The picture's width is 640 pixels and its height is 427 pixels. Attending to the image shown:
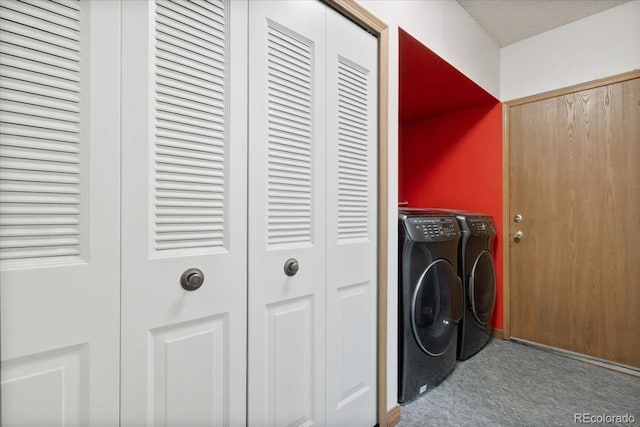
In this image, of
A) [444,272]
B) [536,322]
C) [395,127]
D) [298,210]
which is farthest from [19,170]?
[536,322]

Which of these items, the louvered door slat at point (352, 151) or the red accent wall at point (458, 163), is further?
the red accent wall at point (458, 163)

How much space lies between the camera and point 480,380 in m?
1.93

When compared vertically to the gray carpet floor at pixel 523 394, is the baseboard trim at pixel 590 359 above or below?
above

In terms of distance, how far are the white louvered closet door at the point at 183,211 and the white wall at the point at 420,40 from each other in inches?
31.8

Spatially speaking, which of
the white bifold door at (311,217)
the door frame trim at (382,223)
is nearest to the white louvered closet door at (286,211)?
the white bifold door at (311,217)

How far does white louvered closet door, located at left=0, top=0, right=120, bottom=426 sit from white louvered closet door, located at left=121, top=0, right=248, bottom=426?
0.12 feet

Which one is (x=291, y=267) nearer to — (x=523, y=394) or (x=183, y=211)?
(x=183, y=211)

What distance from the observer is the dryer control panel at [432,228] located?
1662mm

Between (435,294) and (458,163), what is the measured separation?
150 centimetres

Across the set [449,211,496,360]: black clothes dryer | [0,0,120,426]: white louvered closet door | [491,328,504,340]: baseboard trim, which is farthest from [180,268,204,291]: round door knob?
[491,328,504,340]: baseboard trim

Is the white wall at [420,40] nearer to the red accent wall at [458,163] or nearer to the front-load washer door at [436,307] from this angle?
the front-load washer door at [436,307]

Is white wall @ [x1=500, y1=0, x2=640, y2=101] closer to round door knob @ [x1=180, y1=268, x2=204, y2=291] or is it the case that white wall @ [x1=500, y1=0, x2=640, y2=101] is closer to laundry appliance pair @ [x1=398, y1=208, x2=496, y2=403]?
laundry appliance pair @ [x1=398, y1=208, x2=496, y2=403]

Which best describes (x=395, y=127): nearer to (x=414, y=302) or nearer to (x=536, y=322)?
(x=414, y=302)

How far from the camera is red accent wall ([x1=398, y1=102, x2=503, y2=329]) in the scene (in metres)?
2.60
